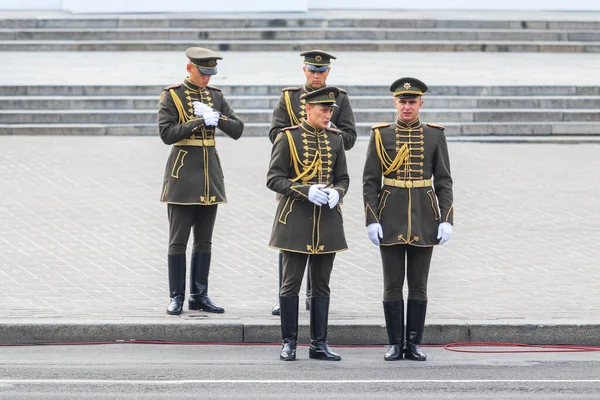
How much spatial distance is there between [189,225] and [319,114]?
1.55m

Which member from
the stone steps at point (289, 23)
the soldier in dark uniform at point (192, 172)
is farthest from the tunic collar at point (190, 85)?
the stone steps at point (289, 23)

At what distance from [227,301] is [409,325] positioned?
5.60 ft

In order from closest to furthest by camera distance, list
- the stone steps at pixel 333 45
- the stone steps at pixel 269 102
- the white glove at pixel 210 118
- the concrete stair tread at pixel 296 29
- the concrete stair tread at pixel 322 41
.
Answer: the white glove at pixel 210 118 < the stone steps at pixel 269 102 < the stone steps at pixel 333 45 < the concrete stair tread at pixel 322 41 < the concrete stair tread at pixel 296 29

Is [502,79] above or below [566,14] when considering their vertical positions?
below

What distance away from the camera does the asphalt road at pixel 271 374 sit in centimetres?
701

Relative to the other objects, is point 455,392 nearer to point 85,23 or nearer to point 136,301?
point 136,301

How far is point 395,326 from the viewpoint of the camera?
7.98m

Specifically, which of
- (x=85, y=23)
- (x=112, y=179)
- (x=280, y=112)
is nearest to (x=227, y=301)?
(x=280, y=112)

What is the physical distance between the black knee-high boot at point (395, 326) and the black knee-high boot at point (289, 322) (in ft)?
1.87

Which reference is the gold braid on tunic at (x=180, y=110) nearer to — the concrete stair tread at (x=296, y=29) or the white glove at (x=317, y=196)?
the white glove at (x=317, y=196)

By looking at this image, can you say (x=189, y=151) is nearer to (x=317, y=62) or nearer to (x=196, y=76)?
(x=196, y=76)

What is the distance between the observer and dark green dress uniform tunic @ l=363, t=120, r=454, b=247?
797cm

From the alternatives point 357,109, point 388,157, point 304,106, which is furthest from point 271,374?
point 357,109

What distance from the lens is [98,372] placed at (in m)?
7.47
